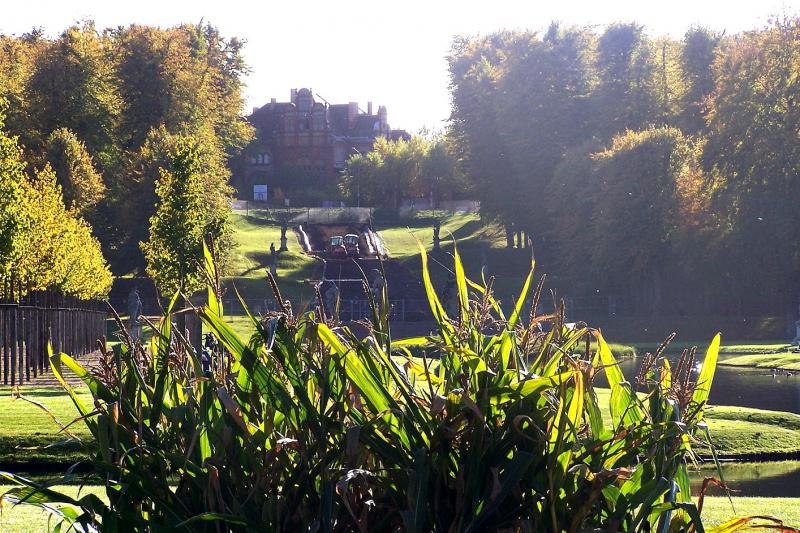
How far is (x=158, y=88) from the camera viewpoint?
213 ft

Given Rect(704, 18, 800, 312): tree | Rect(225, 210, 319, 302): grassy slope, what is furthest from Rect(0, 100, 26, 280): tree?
Rect(704, 18, 800, 312): tree

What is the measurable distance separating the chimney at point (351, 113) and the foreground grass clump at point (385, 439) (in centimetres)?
11382

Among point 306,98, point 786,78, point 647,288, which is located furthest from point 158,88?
point 306,98

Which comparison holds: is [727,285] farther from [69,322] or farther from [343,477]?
[343,477]

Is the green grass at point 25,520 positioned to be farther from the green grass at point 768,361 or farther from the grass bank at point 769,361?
the green grass at point 768,361

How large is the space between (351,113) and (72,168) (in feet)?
204

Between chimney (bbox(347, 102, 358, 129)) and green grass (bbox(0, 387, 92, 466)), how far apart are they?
97.7 meters

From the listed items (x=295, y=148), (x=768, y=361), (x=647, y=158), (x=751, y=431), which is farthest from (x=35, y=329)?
(x=295, y=148)

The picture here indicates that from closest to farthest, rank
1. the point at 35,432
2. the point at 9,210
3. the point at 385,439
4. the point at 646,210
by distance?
the point at 385,439 < the point at 35,432 < the point at 9,210 < the point at 646,210

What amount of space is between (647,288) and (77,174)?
29.8 m

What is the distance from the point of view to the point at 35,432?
57.2ft

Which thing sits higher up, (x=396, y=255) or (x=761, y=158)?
(x=761, y=158)

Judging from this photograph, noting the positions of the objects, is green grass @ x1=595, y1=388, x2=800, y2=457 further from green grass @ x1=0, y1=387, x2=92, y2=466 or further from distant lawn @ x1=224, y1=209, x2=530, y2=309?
distant lawn @ x1=224, y1=209, x2=530, y2=309

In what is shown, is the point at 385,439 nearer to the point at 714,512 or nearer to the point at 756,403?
the point at 714,512
